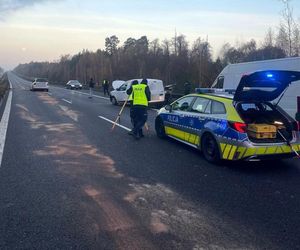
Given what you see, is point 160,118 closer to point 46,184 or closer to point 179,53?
point 46,184

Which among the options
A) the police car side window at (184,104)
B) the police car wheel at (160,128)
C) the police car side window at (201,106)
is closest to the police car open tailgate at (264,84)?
the police car side window at (201,106)

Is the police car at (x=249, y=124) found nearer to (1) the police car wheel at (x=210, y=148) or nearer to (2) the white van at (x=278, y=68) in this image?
(1) the police car wheel at (x=210, y=148)

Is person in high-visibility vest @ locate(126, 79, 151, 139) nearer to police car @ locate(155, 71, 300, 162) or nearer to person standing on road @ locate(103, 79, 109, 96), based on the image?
police car @ locate(155, 71, 300, 162)

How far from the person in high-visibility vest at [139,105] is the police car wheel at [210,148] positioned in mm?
3271

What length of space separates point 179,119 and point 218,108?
176 centimetres

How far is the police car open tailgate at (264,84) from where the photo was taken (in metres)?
7.27

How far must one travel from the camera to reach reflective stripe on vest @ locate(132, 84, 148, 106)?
11438 millimetres

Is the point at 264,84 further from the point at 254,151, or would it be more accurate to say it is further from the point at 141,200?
the point at 141,200

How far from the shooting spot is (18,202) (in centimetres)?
557

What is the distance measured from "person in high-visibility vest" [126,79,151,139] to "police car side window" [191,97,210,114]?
247cm

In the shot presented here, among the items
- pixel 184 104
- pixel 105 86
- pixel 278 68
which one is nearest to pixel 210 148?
pixel 184 104

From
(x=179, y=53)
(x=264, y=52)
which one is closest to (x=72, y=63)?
(x=179, y=53)

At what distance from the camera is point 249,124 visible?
25.3ft

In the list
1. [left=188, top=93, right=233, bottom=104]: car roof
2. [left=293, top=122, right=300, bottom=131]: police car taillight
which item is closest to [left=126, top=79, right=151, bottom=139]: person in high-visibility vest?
[left=188, top=93, right=233, bottom=104]: car roof
